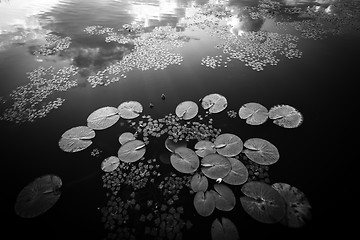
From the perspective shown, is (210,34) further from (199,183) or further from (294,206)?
(294,206)

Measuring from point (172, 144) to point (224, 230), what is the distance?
244 centimetres

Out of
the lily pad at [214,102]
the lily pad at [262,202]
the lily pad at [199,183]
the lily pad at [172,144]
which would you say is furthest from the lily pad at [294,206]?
the lily pad at [214,102]

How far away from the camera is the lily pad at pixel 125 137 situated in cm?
534

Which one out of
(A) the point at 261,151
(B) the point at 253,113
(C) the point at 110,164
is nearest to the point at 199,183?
(A) the point at 261,151

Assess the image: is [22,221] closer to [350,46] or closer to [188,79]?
[188,79]

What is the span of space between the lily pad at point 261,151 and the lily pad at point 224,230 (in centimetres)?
169

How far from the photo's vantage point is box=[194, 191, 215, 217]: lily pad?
12.8ft

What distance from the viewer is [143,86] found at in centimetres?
752

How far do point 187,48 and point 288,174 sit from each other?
7.50m

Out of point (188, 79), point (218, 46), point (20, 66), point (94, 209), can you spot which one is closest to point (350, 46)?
point (218, 46)

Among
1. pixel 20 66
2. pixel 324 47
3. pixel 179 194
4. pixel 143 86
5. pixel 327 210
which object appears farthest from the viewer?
pixel 324 47

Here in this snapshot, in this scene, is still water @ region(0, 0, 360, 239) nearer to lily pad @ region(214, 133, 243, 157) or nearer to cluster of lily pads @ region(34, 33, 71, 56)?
cluster of lily pads @ region(34, 33, 71, 56)

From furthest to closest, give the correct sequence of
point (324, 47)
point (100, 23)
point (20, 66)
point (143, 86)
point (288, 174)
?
point (100, 23)
point (324, 47)
point (20, 66)
point (143, 86)
point (288, 174)

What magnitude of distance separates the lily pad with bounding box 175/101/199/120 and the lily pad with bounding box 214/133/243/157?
1.24 metres
